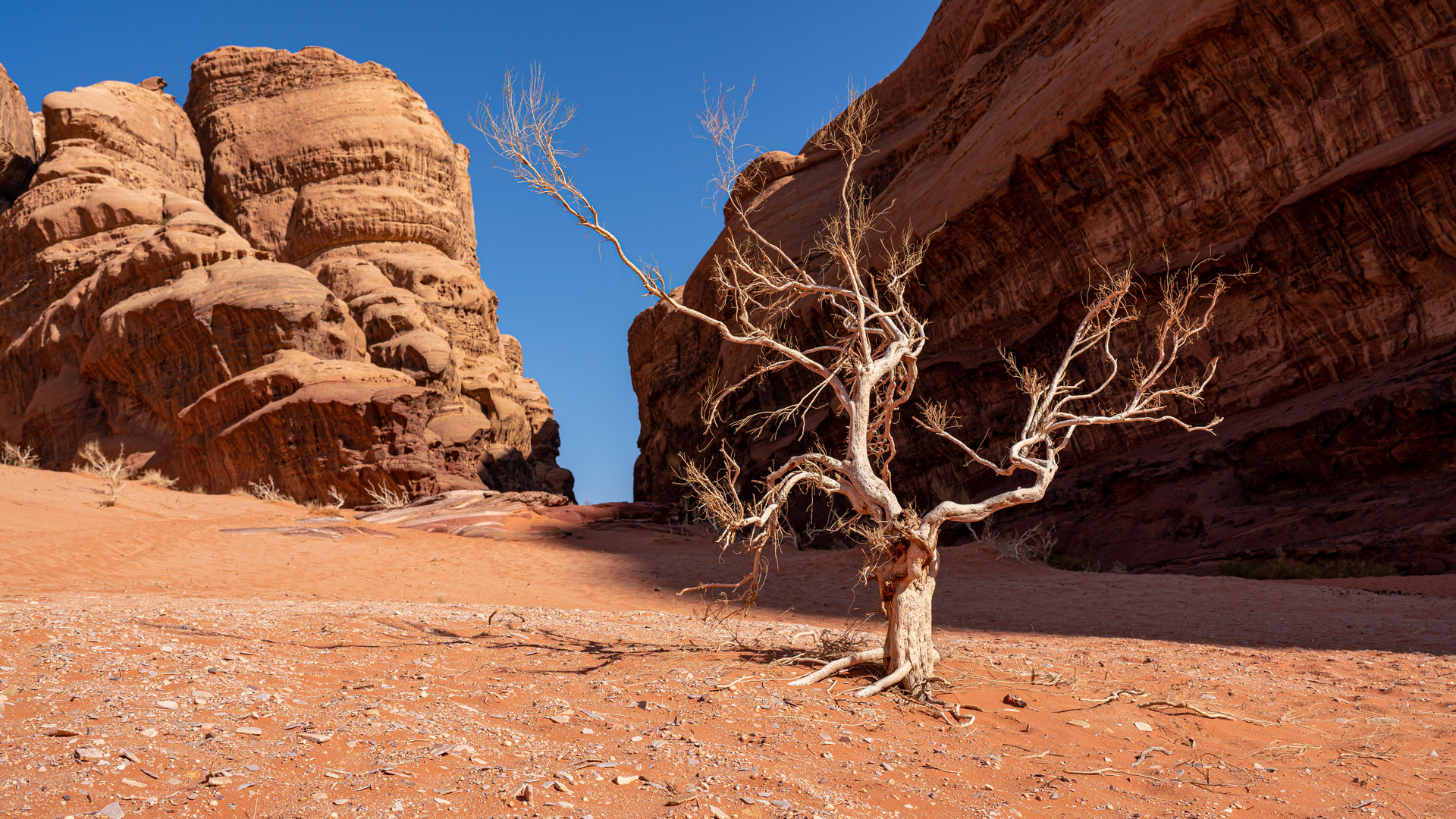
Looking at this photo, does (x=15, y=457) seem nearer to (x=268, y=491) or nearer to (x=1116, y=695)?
(x=268, y=491)

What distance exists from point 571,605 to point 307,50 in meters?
47.2

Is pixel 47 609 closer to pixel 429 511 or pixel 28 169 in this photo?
pixel 429 511

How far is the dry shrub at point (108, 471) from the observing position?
1686 centimetres

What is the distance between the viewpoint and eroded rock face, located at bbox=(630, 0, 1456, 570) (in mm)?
14211

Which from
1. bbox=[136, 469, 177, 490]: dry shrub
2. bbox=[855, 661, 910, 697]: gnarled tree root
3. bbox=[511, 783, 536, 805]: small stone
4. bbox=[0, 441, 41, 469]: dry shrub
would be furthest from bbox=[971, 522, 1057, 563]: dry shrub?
bbox=[0, 441, 41, 469]: dry shrub

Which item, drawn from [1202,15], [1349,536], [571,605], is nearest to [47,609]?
[571,605]

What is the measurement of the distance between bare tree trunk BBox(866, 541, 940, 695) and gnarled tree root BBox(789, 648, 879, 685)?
0.19 metres

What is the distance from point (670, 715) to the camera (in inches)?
179

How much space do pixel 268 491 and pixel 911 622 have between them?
23.0 meters

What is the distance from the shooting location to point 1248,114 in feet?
55.6

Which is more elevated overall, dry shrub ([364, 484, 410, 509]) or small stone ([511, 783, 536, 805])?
dry shrub ([364, 484, 410, 509])

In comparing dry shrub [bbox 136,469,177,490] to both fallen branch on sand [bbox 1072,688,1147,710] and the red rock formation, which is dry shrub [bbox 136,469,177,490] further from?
fallen branch on sand [bbox 1072,688,1147,710]

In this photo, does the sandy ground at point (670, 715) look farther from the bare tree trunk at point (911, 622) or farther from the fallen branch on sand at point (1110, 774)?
the bare tree trunk at point (911, 622)

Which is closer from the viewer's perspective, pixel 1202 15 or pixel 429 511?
pixel 1202 15
